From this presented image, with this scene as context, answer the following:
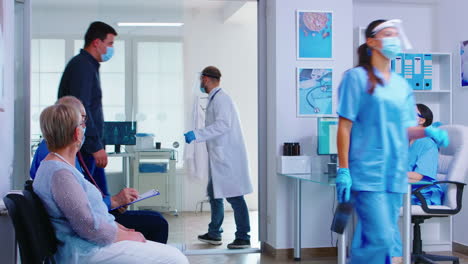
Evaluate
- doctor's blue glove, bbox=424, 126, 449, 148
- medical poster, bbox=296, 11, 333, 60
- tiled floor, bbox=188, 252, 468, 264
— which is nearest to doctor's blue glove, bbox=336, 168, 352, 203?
doctor's blue glove, bbox=424, 126, 449, 148

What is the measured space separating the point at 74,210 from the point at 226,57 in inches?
186

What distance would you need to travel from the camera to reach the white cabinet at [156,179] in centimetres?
474

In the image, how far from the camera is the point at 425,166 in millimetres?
4172

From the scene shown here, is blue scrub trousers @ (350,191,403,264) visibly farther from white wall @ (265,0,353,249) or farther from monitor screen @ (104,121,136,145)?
monitor screen @ (104,121,136,145)

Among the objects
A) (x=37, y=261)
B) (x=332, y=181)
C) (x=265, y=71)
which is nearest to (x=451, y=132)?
(x=332, y=181)

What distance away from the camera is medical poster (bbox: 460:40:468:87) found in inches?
195

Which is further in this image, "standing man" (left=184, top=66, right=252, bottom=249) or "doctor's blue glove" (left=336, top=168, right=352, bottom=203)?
"standing man" (left=184, top=66, right=252, bottom=249)

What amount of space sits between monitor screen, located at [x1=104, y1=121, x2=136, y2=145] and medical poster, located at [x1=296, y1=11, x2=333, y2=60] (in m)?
1.40

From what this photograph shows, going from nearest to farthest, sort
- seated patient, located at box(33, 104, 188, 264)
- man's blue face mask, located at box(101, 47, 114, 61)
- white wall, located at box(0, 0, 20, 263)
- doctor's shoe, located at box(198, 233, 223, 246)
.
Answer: seated patient, located at box(33, 104, 188, 264), white wall, located at box(0, 0, 20, 263), man's blue face mask, located at box(101, 47, 114, 61), doctor's shoe, located at box(198, 233, 223, 246)

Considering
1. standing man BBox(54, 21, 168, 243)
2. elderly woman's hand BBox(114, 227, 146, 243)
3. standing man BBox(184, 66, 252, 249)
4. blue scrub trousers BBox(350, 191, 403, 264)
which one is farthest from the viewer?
standing man BBox(184, 66, 252, 249)

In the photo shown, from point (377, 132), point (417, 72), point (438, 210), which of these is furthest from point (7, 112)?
point (417, 72)

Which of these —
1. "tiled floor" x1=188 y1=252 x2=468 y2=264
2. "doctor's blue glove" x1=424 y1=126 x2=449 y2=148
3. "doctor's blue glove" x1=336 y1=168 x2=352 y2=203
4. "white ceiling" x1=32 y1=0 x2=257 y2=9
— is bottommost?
"tiled floor" x1=188 y1=252 x2=468 y2=264

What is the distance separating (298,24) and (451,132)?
1371mm

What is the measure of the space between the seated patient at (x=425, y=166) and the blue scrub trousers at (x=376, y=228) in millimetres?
1485
